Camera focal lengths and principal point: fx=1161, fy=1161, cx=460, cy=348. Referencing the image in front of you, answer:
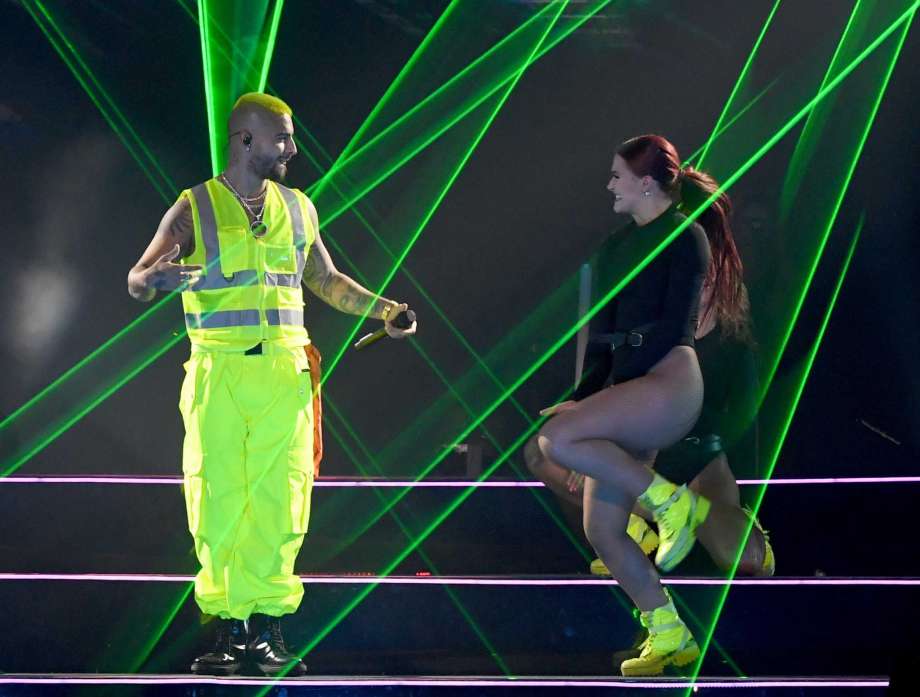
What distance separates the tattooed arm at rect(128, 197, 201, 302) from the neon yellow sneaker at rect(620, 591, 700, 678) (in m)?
1.73

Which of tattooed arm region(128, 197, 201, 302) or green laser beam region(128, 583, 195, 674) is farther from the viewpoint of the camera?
green laser beam region(128, 583, 195, 674)

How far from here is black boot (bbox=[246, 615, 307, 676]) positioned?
3.49m

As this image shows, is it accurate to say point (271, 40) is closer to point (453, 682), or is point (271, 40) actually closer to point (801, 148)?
point (801, 148)

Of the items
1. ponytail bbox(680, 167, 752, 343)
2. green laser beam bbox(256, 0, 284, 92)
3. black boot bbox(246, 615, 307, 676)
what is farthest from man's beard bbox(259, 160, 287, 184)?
green laser beam bbox(256, 0, 284, 92)

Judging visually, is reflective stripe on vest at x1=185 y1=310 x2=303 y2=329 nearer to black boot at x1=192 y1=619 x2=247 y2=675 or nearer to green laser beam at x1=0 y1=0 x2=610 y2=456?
black boot at x1=192 y1=619 x2=247 y2=675

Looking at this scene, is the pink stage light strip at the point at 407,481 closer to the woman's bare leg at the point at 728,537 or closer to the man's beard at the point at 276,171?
the woman's bare leg at the point at 728,537

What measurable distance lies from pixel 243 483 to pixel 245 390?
0.96 feet

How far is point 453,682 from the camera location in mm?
3314

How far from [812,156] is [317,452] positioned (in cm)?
302

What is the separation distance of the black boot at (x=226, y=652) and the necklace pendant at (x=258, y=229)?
122 cm

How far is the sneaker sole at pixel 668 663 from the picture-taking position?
11.3 feet

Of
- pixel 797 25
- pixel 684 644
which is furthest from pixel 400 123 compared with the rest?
pixel 684 644

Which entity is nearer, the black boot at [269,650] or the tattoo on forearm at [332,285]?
the black boot at [269,650]

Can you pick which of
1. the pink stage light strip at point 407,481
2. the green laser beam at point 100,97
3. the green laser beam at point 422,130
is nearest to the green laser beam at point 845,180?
the pink stage light strip at point 407,481
